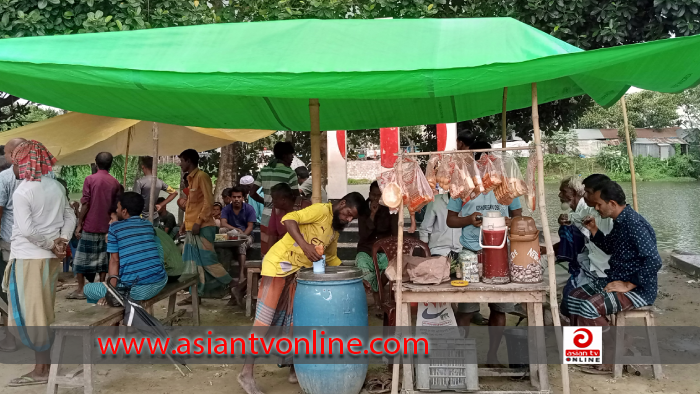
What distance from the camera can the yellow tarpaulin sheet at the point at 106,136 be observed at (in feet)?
18.8

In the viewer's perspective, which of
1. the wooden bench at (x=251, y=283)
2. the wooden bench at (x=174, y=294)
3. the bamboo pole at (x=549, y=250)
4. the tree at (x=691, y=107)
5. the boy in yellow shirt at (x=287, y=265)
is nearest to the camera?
the bamboo pole at (x=549, y=250)

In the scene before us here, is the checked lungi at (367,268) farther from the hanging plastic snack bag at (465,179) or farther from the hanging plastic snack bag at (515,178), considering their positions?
the hanging plastic snack bag at (515,178)

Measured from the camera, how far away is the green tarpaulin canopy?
2.96 metres

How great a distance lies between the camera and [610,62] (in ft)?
9.87

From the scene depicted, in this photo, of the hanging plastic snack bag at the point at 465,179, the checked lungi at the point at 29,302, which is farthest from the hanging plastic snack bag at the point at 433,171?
the checked lungi at the point at 29,302

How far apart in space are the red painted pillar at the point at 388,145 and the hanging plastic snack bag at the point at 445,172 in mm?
4607

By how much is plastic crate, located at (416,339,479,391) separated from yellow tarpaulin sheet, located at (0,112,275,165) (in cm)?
402

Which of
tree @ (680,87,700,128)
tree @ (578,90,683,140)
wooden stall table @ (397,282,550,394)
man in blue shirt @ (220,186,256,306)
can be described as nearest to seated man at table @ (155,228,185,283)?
man in blue shirt @ (220,186,256,306)

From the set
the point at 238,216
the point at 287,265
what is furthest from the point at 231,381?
the point at 238,216

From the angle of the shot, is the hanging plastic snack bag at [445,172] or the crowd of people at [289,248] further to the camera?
the crowd of people at [289,248]

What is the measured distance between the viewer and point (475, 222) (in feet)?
12.3

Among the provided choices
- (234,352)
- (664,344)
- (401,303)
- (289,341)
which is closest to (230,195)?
(234,352)

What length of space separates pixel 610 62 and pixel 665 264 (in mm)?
6535

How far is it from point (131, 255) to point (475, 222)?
259 centimetres
